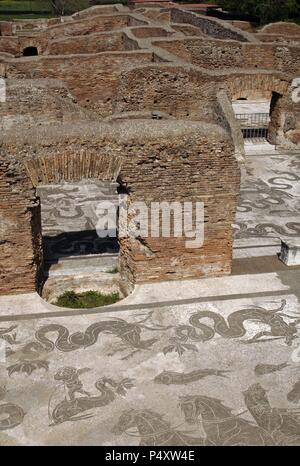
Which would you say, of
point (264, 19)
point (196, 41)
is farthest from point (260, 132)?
point (264, 19)

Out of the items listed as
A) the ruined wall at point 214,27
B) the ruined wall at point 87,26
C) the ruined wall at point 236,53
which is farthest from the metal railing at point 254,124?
the ruined wall at point 87,26

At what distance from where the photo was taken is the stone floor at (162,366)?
515 centimetres

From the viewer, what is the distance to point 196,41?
16594 mm

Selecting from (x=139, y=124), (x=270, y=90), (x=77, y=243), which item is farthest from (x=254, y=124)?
(x=139, y=124)

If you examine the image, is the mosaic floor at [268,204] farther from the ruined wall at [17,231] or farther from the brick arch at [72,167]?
the ruined wall at [17,231]

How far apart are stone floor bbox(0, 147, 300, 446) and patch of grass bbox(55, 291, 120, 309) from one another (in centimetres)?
60

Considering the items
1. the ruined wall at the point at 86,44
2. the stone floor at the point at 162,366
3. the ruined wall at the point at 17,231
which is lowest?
the stone floor at the point at 162,366

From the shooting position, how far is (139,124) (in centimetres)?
686

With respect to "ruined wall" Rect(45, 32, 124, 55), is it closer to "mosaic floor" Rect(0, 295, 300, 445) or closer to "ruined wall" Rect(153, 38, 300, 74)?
"ruined wall" Rect(153, 38, 300, 74)

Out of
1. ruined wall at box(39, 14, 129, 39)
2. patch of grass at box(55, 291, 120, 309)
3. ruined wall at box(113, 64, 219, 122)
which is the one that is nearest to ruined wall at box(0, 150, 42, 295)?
patch of grass at box(55, 291, 120, 309)

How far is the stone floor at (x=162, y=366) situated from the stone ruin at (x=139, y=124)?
2.01ft

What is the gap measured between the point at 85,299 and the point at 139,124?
105 inches
